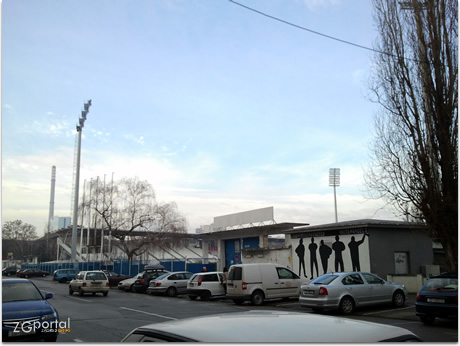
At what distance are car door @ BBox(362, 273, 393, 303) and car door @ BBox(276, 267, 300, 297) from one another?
5.26 metres

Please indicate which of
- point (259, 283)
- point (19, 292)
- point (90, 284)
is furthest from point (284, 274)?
point (19, 292)

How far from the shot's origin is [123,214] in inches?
2137

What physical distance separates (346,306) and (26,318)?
11.2 metres

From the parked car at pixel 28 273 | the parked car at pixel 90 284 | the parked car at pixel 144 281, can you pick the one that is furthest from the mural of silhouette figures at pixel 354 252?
the parked car at pixel 28 273

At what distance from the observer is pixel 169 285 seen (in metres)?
28.5

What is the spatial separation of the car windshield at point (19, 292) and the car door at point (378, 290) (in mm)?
12155

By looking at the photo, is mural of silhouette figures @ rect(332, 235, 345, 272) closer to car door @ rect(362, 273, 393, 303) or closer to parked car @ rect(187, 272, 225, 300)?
parked car @ rect(187, 272, 225, 300)

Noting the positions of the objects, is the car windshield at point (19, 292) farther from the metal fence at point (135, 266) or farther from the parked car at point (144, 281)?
the metal fence at point (135, 266)

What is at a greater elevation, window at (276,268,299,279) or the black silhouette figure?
the black silhouette figure

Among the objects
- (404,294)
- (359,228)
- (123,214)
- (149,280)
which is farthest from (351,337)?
(123,214)

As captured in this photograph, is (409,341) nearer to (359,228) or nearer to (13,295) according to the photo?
(13,295)

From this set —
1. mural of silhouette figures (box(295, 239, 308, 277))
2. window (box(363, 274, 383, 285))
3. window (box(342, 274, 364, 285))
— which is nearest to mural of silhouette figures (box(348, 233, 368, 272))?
mural of silhouette figures (box(295, 239, 308, 277))

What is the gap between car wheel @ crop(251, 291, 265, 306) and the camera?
2073 centimetres

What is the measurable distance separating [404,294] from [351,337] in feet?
55.6
